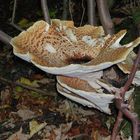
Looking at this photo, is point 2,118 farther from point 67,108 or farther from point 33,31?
point 33,31

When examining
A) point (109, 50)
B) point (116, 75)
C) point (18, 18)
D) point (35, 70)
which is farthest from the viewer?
point (18, 18)

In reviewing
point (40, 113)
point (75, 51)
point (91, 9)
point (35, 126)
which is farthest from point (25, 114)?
point (75, 51)

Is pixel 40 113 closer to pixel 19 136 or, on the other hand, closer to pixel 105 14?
pixel 19 136

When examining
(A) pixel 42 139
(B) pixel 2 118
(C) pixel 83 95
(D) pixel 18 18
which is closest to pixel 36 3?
(D) pixel 18 18

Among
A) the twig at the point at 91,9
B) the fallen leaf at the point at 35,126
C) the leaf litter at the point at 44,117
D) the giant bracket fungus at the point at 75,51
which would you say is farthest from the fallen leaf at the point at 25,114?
the giant bracket fungus at the point at 75,51

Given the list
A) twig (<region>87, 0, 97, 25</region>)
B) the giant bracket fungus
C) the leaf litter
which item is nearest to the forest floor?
the leaf litter

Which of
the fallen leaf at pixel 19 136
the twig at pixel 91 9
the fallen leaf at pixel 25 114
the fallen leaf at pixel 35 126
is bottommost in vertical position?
the fallen leaf at pixel 25 114

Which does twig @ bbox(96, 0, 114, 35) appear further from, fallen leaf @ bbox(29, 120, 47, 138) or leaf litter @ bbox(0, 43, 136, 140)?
fallen leaf @ bbox(29, 120, 47, 138)

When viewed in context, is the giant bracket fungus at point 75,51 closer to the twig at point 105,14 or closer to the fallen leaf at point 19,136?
the twig at point 105,14
